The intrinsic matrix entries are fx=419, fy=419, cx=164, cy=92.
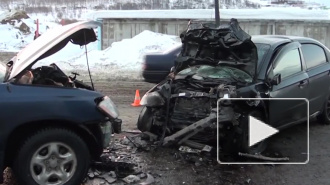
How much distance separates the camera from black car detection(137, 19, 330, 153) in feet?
17.4

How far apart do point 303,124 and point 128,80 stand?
649cm

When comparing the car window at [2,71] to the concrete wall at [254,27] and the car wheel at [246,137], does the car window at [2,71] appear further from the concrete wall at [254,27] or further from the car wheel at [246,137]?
the concrete wall at [254,27]

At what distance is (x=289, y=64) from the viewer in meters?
6.26

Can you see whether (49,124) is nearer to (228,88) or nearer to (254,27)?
(228,88)

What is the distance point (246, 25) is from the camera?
18.7 meters

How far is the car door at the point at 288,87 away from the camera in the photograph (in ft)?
18.9

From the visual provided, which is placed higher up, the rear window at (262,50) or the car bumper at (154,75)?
the rear window at (262,50)

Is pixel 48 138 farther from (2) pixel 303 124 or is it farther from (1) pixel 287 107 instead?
(2) pixel 303 124

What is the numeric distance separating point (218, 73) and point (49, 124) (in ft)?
8.50

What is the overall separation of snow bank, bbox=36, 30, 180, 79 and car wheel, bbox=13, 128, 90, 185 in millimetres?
8963

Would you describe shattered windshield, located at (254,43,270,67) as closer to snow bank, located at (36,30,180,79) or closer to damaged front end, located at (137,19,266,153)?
damaged front end, located at (137,19,266,153)

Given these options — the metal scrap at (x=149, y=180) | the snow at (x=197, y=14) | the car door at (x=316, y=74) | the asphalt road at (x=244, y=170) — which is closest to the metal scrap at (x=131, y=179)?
the metal scrap at (x=149, y=180)

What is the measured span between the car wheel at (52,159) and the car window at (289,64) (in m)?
3.09

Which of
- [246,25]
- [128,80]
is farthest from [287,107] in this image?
[246,25]
